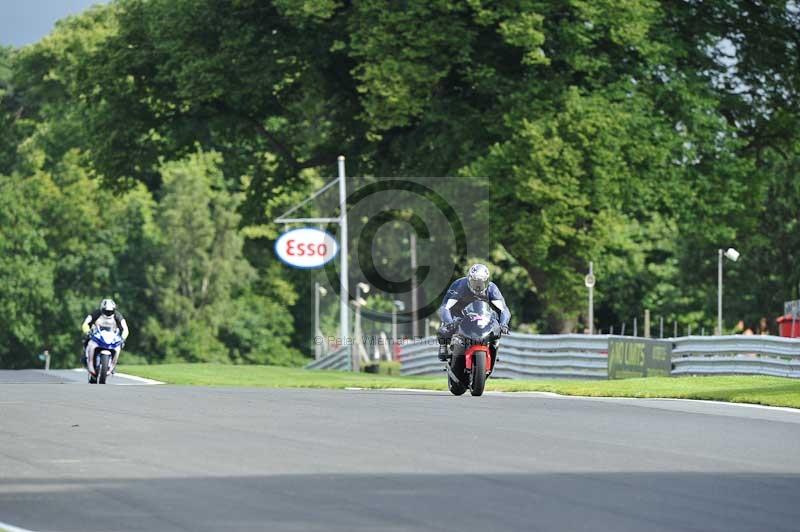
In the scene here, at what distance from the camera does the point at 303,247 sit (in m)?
52.8

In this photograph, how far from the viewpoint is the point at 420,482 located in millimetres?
A: 11570

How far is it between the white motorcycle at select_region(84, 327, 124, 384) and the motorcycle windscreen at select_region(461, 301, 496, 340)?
9.61m

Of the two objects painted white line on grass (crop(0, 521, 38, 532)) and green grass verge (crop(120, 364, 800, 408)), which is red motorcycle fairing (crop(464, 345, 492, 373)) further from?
painted white line on grass (crop(0, 521, 38, 532))

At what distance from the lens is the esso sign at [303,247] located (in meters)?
52.1

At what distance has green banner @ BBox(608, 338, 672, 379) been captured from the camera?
34.1 metres

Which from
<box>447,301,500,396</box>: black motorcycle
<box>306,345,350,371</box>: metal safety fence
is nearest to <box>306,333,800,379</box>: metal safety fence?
<box>306,345,350,371</box>: metal safety fence

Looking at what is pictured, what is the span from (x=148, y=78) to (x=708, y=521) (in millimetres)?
39585

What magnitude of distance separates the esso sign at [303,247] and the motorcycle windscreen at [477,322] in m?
29.7

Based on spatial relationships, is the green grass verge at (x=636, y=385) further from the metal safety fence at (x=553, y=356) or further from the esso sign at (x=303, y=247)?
the esso sign at (x=303, y=247)

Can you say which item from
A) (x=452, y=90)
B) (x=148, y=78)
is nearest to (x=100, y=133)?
(x=148, y=78)

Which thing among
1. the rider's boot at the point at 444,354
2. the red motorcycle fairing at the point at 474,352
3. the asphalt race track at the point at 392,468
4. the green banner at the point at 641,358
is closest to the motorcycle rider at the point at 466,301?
the red motorcycle fairing at the point at 474,352

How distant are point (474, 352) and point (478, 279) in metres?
1.08

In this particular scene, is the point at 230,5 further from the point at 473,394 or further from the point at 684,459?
the point at 684,459

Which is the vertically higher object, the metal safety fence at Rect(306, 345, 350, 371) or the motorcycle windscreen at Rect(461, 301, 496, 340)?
the motorcycle windscreen at Rect(461, 301, 496, 340)
